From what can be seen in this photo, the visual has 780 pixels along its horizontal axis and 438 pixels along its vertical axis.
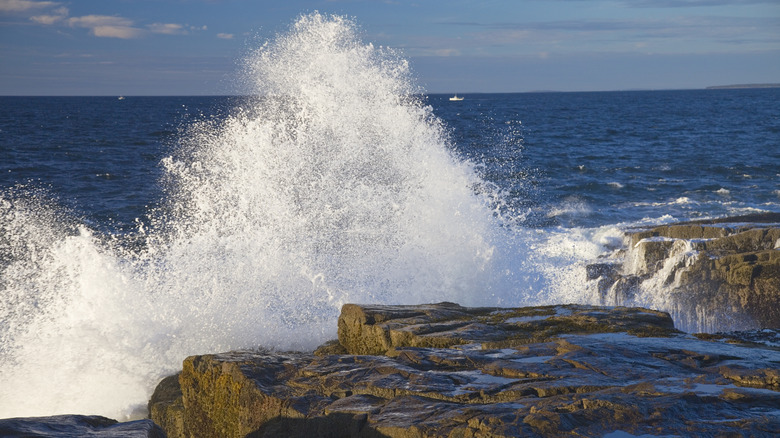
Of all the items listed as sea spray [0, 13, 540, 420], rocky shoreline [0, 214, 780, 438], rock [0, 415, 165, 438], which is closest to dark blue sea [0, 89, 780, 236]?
sea spray [0, 13, 540, 420]

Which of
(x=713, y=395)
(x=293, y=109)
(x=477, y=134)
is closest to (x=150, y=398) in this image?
(x=713, y=395)

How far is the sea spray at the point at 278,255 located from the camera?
6.61 m

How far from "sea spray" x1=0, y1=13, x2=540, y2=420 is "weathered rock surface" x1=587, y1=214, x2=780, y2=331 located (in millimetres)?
1303

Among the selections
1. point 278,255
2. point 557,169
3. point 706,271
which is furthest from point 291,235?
point 557,169

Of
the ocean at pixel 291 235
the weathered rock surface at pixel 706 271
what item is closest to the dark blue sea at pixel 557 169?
the ocean at pixel 291 235

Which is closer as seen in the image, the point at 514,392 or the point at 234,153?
the point at 514,392

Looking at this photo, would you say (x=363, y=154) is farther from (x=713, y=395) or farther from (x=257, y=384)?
(x=713, y=395)

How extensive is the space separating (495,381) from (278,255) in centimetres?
469

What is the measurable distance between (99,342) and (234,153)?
5.25 meters

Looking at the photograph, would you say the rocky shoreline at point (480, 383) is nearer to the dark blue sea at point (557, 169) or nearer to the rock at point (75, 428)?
the rock at point (75, 428)

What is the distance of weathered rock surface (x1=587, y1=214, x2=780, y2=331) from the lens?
26.2 ft

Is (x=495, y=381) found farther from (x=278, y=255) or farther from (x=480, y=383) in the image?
(x=278, y=255)

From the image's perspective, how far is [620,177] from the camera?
21328 millimetres

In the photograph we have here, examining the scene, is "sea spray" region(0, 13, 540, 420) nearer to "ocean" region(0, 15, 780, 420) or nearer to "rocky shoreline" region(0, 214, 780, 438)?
"ocean" region(0, 15, 780, 420)
